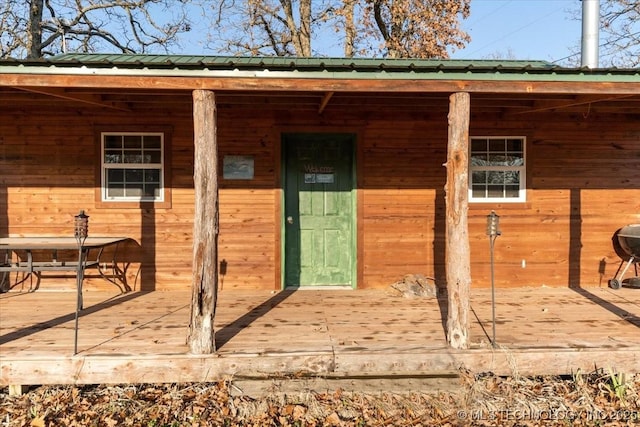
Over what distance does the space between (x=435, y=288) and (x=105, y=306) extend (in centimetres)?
431

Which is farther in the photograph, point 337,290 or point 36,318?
point 337,290

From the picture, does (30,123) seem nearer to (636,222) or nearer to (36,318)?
(36,318)

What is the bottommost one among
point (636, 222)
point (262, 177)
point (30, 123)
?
point (636, 222)

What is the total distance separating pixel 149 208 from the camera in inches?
259

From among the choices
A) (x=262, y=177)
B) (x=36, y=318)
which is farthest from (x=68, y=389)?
(x=262, y=177)

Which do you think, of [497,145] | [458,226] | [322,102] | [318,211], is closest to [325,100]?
[322,102]

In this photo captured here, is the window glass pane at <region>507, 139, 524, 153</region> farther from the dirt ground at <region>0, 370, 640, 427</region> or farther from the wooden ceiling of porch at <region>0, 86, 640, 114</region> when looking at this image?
the dirt ground at <region>0, 370, 640, 427</region>

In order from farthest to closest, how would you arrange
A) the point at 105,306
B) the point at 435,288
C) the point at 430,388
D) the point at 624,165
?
the point at 624,165, the point at 435,288, the point at 105,306, the point at 430,388

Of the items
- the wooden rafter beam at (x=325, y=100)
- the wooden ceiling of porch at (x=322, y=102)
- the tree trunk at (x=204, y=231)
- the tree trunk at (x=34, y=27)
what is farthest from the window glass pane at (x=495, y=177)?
the tree trunk at (x=34, y=27)

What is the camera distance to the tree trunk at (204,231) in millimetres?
4023

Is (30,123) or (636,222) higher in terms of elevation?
(30,123)

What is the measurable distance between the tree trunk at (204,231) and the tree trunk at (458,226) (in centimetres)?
213

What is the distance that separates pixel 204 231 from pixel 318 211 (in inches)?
113

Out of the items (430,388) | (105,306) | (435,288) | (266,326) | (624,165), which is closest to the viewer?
(430,388)
